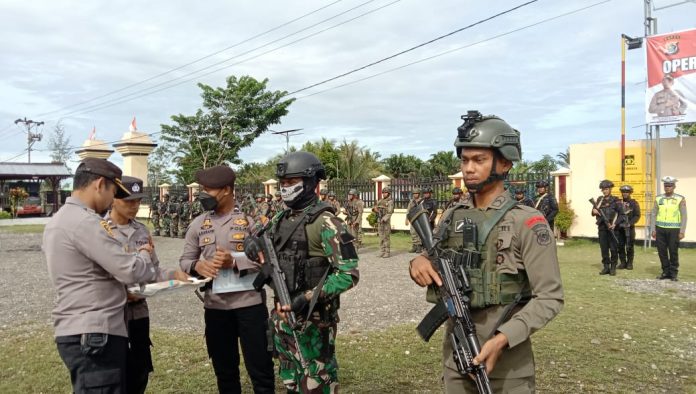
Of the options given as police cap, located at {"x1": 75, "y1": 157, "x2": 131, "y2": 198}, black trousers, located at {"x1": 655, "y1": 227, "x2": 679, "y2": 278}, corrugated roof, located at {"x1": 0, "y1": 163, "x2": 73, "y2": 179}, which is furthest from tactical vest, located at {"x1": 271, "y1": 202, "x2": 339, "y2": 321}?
corrugated roof, located at {"x1": 0, "y1": 163, "x2": 73, "y2": 179}

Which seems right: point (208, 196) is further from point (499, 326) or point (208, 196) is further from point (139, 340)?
point (499, 326)

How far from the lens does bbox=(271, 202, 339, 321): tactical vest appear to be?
291cm

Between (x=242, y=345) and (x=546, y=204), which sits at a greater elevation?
(x=546, y=204)

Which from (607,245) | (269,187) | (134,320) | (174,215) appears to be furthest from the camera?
(269,187)

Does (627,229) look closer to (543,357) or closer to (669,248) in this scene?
(669,248)

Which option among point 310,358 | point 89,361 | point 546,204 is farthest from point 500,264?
point 546,204

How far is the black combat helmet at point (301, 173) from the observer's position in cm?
308

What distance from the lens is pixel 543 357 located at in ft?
16.6

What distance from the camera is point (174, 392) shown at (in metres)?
4.29

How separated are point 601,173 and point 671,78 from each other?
3031 mm

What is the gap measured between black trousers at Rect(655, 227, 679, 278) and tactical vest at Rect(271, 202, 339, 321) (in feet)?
27.7

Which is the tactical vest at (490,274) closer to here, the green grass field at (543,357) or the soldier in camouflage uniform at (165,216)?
the green grass field at (543,357)

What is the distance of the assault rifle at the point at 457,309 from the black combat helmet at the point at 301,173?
95 cm

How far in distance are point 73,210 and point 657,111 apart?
14153 mm
